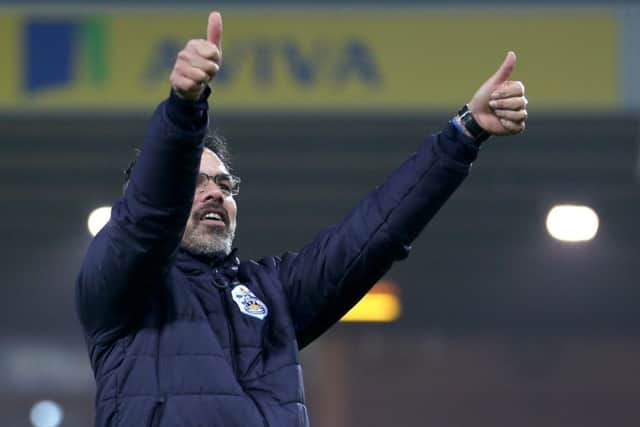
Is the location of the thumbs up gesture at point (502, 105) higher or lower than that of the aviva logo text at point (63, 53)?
lower

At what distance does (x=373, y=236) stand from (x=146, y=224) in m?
0.68

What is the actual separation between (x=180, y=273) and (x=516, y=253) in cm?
1053

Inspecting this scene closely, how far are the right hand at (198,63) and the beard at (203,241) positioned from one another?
0.64 metres

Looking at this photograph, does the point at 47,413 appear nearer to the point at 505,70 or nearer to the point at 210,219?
the point at 210,219

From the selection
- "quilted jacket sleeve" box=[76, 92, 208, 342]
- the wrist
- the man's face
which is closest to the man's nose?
the man's face

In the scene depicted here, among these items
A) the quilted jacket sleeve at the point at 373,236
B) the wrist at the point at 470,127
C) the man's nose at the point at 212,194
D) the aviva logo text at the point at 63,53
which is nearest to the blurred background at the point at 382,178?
the aviva logo text at the point at 63,53

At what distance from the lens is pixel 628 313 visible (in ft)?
46.3

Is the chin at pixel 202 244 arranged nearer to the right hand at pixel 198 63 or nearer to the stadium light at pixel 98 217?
the right hand at pixel 198 63

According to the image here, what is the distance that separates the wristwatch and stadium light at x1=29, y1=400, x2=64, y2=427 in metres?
10.8

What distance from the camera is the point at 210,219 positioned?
147 inches

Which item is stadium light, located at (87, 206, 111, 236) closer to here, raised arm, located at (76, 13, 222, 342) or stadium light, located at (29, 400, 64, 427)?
stadium light, located at (29, 400, 64, 427)

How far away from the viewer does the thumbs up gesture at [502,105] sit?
3480 millimetres

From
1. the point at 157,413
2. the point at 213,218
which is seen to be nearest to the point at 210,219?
the point at 213,218

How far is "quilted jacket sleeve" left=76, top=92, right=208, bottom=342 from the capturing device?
125 inches
